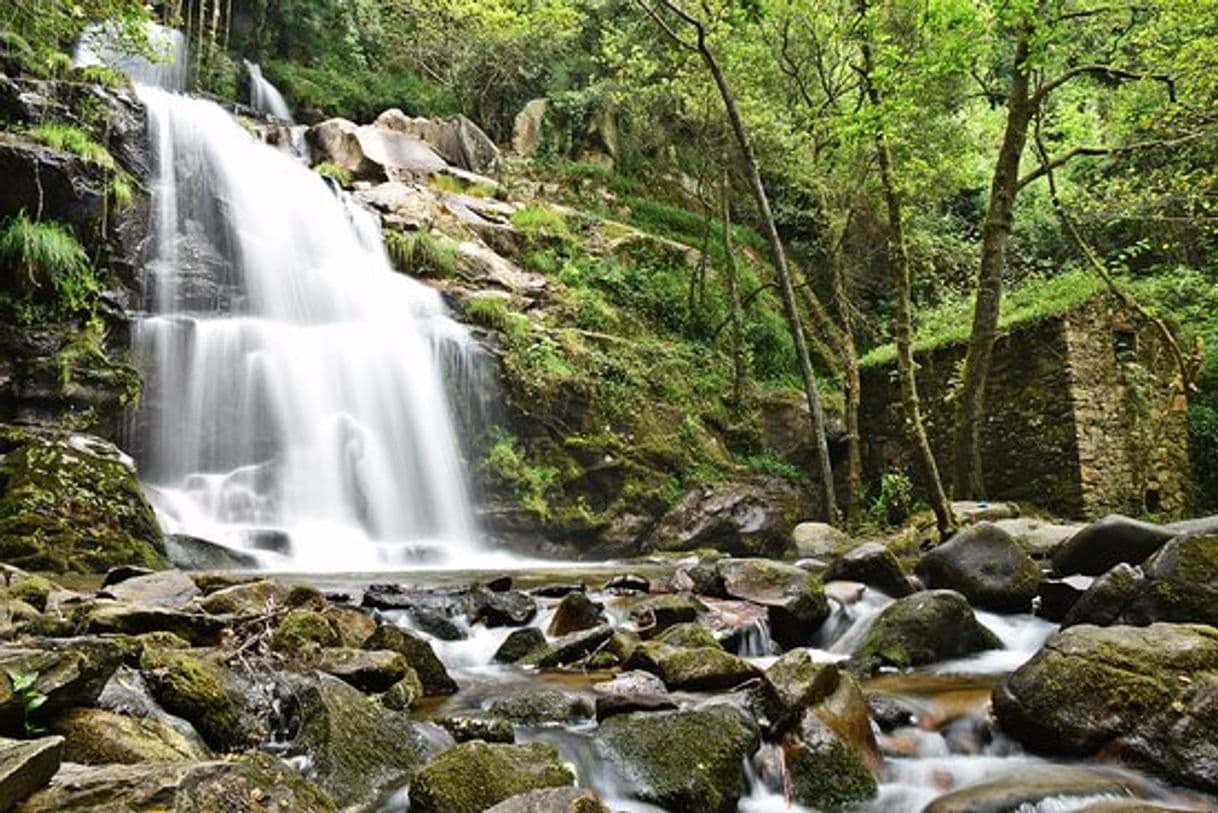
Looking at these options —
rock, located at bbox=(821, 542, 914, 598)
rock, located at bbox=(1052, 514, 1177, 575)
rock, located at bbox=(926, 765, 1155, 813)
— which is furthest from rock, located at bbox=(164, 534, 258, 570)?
rock, located at bbox=(1052, 514, 1177, 575)

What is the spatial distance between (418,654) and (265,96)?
66.5 feet

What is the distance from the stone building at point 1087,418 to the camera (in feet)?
42.9

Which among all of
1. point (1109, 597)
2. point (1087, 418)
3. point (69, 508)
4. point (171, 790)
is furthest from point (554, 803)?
point (1087, 418)

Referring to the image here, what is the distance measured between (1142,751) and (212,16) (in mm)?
24341

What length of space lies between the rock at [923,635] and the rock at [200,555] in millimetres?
6684

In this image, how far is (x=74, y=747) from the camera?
2762mm

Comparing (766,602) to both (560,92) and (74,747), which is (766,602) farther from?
(560,92)

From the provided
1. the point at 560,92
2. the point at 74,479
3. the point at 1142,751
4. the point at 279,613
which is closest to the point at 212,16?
the point at 560,92

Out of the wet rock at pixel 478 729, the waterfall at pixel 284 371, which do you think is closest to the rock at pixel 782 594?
the wet rock at pixel 478 729

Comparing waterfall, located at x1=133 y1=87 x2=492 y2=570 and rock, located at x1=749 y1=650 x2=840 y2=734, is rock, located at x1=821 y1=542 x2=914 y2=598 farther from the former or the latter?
waterfall, located at x1=133 y1=87 x2=492 y2=570

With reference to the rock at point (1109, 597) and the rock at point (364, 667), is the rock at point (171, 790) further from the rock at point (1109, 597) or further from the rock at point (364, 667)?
the rock at point (1109, 597)

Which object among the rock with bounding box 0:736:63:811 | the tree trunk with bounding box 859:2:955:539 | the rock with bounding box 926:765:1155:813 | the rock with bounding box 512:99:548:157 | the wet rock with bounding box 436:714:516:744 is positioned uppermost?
the rock with bounding box 512:99:548:157

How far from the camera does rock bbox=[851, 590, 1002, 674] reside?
5.15 metres

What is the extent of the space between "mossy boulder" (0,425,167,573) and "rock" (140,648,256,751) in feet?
15.5
